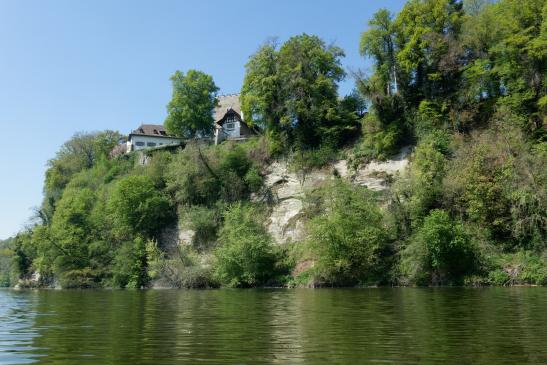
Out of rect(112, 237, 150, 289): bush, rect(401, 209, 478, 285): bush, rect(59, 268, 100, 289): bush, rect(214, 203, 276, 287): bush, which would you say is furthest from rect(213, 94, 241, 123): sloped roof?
rect(401, 209, 478, 285): bush

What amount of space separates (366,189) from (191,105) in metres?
44.8

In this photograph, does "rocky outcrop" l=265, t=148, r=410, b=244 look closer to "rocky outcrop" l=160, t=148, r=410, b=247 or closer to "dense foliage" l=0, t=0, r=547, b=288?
"rocky outcrop" l=160, t=148, r=410, b=247

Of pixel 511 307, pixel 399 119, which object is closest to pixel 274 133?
pixel 399 119

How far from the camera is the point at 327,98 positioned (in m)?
67.3

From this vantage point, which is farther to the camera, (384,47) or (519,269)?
(384,47)

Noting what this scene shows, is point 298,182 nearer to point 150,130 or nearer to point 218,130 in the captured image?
point 218,130

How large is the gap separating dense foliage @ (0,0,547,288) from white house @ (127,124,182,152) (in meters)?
22.7

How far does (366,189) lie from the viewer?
181 feet

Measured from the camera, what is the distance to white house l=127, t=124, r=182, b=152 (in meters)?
109

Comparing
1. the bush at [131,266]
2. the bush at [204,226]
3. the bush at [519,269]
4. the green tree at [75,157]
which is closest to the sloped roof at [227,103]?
the green tree at [75,157]

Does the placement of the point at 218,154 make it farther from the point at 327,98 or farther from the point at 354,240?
the point at 354,240

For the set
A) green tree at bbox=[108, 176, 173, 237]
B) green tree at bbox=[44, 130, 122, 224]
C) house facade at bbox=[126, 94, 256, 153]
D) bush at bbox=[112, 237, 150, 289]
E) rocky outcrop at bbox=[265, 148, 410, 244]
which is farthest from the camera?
green tree at bbox=[44, 130, 122, 224]

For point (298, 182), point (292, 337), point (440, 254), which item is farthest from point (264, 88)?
point (292, 337)

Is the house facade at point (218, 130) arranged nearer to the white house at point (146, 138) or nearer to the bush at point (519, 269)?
the white house at point (146, 138)
